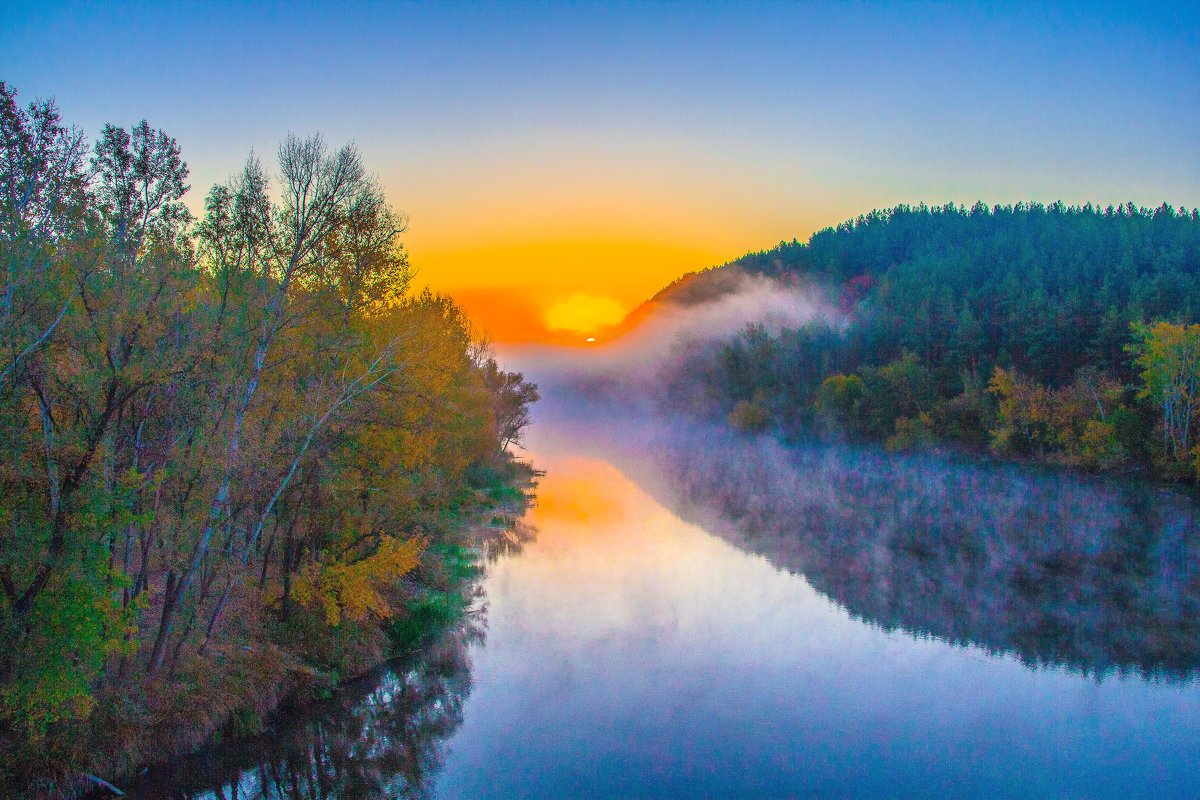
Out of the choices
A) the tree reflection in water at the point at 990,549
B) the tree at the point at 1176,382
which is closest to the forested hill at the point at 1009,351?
the tree at the point at 1176,382

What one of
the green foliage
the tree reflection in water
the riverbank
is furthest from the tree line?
the green foliage

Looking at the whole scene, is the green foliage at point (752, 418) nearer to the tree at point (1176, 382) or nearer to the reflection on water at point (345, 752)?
the tree at point (1176, 382)

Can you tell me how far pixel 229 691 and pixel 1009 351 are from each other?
7796 cm

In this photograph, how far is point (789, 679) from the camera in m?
20.2

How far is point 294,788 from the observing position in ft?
47.5

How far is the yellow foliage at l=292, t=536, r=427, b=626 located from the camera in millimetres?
18250

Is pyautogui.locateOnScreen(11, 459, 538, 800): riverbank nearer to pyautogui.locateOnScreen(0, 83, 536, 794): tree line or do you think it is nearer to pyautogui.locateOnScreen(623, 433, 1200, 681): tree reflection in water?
pyautogui.locateOnScreen(0, 83, 536, 794): tree line

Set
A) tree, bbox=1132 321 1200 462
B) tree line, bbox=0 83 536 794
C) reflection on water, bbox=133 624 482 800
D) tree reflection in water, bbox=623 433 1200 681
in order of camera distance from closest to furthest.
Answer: tree line, bbox=0 83 536 794 → reflection on water, bbox=133 624 482 800 → tree reflection in water, bbox=623 433 1200 681 → tree, bbox=1132 321 1200 462

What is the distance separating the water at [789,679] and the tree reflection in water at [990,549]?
0.16 meters

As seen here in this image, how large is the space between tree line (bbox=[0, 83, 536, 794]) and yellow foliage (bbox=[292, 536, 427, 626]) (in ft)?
0.22

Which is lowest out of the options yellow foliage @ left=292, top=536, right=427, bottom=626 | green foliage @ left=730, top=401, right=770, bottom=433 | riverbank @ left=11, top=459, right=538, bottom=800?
green foliage @ left=730, top=401, right=770, bottom=433

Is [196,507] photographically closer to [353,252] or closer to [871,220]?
[353,252]

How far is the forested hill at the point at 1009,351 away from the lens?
5825 centimetres

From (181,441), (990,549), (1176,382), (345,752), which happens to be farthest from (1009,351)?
(181,441)
